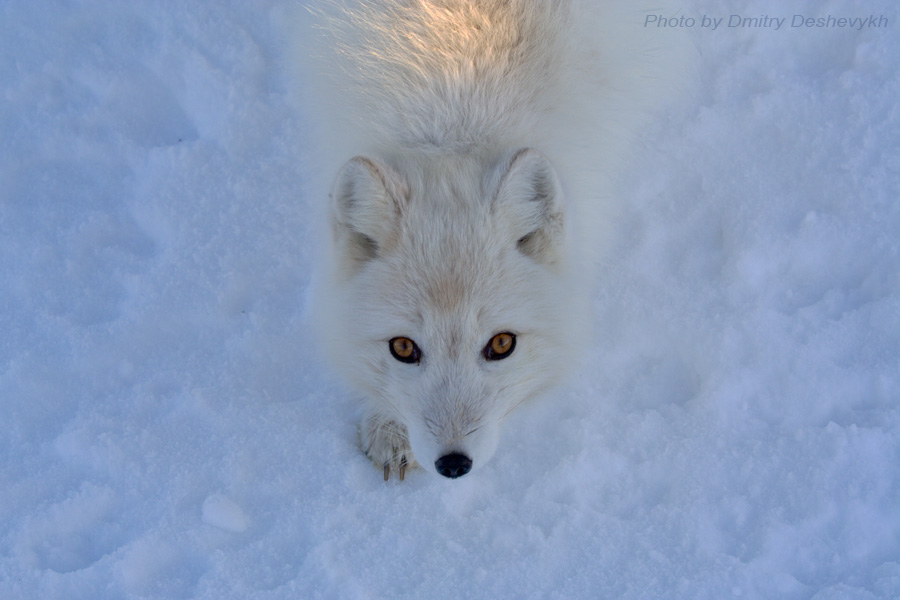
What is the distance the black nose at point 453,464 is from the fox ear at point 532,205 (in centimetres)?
88

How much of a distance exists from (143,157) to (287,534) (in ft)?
7.89

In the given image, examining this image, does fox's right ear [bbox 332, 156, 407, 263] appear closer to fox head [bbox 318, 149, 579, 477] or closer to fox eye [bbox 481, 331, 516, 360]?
fox head [bbox 318, 149, 579, 477]

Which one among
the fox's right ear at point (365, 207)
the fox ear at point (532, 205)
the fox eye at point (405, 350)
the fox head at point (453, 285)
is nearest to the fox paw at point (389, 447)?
the fox head at point (453, 285)

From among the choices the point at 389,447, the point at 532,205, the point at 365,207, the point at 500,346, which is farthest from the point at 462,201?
the point at 389,447

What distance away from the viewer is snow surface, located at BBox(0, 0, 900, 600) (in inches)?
129

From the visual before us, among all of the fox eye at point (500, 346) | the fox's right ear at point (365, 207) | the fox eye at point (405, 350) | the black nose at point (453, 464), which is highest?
the fox's right ear at point (365, 207)

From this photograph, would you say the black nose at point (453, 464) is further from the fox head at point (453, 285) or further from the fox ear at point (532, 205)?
the fox ear at point (532, 205)

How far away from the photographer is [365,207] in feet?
9.30

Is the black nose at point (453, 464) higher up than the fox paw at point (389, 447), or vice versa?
the black nose at point (453, 464)

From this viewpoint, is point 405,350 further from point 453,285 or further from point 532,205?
point 532,205

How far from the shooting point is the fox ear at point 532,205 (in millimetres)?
2697

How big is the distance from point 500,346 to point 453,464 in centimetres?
51

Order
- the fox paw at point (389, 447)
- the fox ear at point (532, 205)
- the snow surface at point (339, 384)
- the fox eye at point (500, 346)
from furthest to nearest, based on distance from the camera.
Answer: the fox paw at point (389, 447)
the snow surface at point (339, 384)
the fox eye at point (500, 346)
the fox ear at point (532, 205)

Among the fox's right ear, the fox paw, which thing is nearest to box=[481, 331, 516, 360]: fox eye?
the fox's right ear
